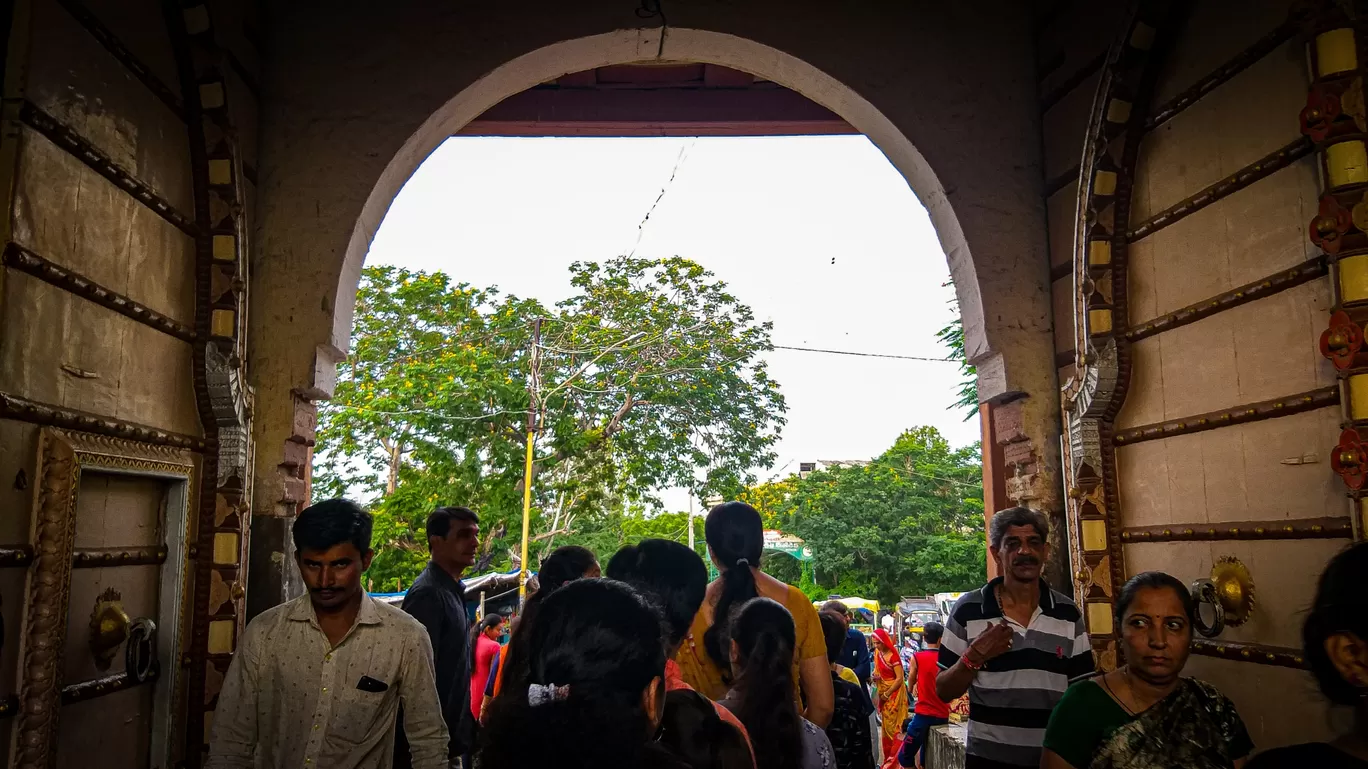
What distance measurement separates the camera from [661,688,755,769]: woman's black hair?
1.61 metres

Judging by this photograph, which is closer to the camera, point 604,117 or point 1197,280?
point 1197,280

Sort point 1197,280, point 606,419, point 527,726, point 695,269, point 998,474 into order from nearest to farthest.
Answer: point 527,726, point 1197,280, point 998,474, point 606,419, point 695,269

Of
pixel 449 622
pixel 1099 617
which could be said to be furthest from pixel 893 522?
pixel 449 622

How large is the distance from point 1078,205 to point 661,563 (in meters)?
2.54

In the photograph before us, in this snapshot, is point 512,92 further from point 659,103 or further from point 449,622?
point 449,622

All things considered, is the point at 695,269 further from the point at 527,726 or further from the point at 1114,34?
the point at 527,726

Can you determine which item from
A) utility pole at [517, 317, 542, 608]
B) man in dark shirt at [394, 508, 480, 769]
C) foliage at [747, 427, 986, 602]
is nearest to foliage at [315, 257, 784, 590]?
utility pole at [517, 317, 542, 608]

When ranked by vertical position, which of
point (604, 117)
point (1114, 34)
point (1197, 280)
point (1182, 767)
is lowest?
point (1182, 767)

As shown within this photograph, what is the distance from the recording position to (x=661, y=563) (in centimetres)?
231

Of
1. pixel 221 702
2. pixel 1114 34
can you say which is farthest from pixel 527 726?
pixel 1114 34

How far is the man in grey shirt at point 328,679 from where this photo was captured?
2.30 meters

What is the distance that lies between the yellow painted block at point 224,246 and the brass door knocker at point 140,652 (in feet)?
4.77

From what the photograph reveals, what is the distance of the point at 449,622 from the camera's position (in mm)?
3252

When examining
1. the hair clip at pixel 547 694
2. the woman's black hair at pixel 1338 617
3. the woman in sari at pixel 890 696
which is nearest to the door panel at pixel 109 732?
the hair clip at pixel 547 694
